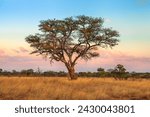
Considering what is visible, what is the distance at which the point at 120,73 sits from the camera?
36.9 m

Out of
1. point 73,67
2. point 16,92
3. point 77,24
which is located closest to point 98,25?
point 77,24

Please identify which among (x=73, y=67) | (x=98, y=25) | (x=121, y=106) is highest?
(x=98, y=25)

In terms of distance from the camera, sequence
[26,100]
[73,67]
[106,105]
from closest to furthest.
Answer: [106,105], [26,100], [73,67]

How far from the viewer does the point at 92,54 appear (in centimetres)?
3641

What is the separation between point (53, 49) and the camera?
117ft

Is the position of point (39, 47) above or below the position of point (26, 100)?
above

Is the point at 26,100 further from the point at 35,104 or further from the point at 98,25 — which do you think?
the point at 98,25

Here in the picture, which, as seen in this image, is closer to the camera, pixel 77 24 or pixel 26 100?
pixel 26 100

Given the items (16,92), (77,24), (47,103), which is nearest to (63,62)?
(77,24)

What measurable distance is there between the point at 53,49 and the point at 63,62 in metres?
1.52

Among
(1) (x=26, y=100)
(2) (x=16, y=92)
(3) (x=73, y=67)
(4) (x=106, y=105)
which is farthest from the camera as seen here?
(3) (x=73, y=67)

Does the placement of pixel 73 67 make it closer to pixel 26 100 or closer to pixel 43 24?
pixel 43 24

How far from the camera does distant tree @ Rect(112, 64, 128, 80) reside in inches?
1421

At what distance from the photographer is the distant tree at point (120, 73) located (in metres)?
36.1
